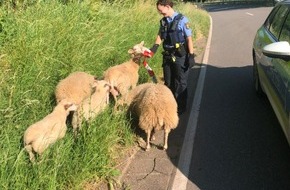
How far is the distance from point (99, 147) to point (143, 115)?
90cm

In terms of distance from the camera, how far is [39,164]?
460cm

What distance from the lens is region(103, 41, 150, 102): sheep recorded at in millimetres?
7062

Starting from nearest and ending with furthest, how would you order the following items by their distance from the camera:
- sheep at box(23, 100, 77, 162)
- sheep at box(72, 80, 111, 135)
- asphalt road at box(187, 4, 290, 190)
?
sheep at box(23, 100, 77, 162) < asphalt road at box(187, 4, 290, 190) < sheep at box(72, 80, 111, 135)

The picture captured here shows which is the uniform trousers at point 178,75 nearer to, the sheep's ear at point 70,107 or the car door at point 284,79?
the car door at point 284,79

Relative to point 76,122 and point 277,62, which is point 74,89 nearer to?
point 76,122

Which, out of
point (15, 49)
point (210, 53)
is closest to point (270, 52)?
point (15, 49)

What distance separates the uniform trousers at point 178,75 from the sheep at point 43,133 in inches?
105

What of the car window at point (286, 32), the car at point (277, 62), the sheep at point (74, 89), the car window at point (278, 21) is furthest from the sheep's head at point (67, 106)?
the car window at point (278, 21)

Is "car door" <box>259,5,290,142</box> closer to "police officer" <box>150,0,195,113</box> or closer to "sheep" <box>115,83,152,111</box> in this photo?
"police officer" <box>150,0,195,113</box>

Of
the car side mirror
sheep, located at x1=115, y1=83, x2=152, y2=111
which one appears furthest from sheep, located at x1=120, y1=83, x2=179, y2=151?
the car side mirror

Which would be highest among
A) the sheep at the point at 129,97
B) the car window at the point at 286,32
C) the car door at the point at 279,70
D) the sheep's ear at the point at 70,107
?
the car window at the point at 286,32

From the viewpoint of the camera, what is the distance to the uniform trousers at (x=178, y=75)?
24.4 feet

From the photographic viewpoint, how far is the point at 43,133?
502 centimetres

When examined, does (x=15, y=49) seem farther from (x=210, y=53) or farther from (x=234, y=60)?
(x=210, y=53)
